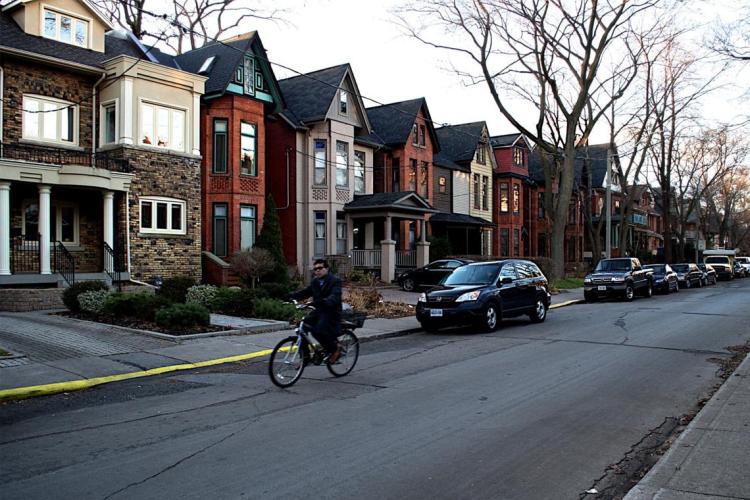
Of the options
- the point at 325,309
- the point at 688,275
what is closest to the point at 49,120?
the point at 325,309

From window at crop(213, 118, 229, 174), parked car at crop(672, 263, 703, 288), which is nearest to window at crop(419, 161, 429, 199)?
window at crop(213, 118, 229, 174)

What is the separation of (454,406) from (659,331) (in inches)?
362

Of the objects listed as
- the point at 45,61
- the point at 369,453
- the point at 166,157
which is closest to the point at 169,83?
the point at 166,157

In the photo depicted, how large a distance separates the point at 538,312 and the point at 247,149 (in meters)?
14.6

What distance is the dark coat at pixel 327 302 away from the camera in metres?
8.97

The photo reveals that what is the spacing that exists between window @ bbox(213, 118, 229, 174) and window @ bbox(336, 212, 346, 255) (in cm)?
696

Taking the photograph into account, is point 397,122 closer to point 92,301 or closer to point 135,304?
point 92,301

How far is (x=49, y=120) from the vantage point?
20.7 meters

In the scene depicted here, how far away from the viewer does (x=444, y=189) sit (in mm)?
40281

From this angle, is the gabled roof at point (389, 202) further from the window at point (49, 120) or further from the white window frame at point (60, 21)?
the white window frame at point (60, 21)

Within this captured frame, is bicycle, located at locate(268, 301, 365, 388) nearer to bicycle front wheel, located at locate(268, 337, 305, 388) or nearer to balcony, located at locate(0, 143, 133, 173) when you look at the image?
bicycle front wheel, located at locate(268, 337, 305, 388)

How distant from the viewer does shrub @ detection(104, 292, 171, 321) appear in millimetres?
14539

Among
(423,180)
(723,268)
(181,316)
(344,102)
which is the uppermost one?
(344,102)

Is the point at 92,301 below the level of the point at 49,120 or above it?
below
